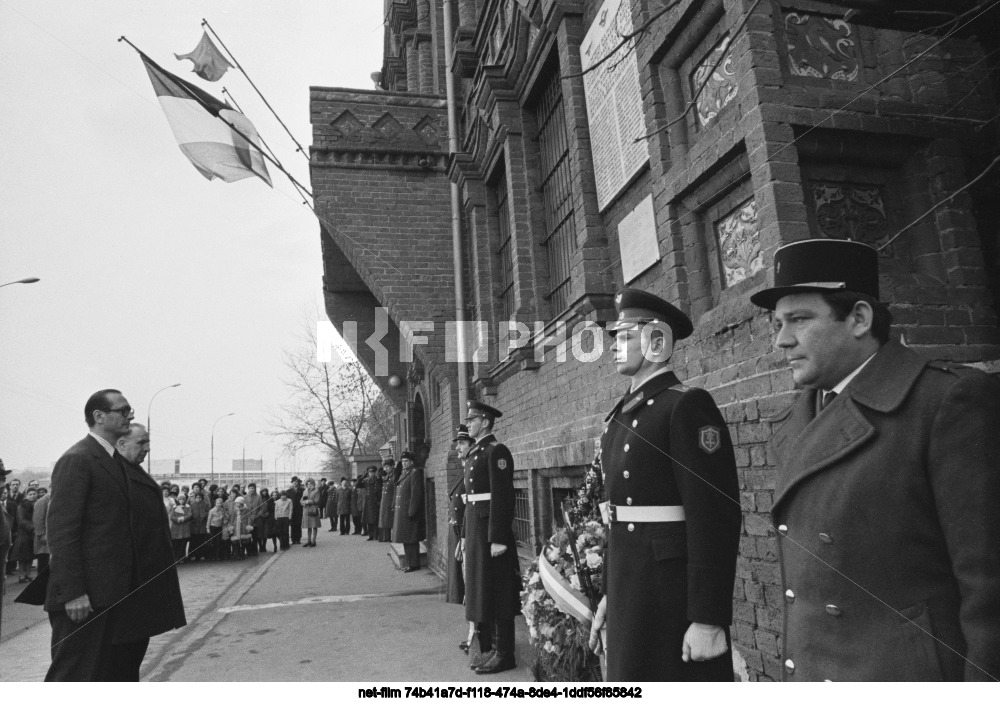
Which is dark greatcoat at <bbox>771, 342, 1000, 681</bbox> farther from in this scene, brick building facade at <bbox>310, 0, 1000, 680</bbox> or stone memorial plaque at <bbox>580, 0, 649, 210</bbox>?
stone memorial plaque at <bbox>580, 0, 649, 210</bbox>

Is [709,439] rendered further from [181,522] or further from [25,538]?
[25,538]

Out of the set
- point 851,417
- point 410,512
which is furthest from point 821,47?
point 410,512

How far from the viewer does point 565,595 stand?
320 cm

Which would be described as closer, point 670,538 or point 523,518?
point 670,538

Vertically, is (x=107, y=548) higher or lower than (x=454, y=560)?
higher

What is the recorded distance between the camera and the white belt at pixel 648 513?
2361 millimetres

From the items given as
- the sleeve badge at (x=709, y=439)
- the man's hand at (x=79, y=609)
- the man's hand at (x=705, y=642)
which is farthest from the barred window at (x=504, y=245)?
the man's hand at (x=705, y=642)

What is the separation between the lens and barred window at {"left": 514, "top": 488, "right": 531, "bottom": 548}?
633cm

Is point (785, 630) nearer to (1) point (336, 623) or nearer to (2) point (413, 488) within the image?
(1) point (336, 623)

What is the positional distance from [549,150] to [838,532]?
550 centimetres

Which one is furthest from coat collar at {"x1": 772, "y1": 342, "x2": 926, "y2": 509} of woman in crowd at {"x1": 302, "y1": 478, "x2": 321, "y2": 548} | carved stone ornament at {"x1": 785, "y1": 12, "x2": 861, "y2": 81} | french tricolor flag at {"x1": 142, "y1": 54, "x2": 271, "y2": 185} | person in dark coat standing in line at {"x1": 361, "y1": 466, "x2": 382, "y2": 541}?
person in dark coat standing in line at {"x1": 361, "y1": 466, "x2": 382, "y2": 541}

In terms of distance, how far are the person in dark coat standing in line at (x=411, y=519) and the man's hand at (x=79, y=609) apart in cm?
740

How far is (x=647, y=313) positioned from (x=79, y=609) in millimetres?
2955

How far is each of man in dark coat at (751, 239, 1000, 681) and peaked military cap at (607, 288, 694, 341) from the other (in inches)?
35.1
